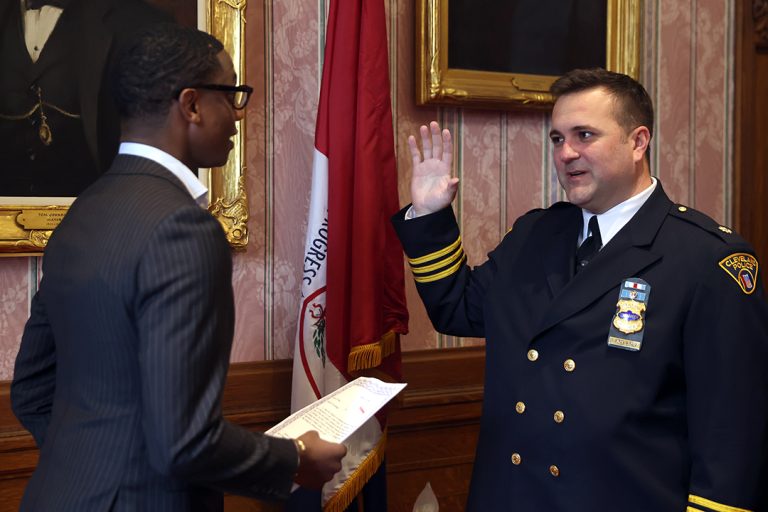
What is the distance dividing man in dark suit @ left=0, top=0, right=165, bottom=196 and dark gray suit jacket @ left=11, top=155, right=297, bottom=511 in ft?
4.13

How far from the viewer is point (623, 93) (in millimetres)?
2074

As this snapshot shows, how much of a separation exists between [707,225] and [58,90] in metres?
1.96

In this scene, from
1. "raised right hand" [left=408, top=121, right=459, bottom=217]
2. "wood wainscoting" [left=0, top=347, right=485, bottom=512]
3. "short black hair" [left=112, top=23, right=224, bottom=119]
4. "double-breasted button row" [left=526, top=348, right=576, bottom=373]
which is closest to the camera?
"short black hair" [left=112, top=23, right=224, bottom=119]

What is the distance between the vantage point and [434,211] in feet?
7.45

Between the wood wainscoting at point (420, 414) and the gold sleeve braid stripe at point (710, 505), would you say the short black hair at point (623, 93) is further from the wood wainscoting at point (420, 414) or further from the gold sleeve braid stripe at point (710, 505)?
the wood wainscoting at point (420, 414)

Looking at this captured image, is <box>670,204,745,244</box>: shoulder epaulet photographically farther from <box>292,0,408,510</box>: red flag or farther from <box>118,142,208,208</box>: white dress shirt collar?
<box>118,142,208,208</box>: white dress shirt collar

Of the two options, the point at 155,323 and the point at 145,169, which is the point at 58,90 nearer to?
the point at 145,169

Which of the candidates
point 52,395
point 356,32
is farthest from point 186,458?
point 356,32

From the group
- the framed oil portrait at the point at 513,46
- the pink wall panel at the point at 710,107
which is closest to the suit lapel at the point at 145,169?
the framed oil portrait at the point at 513,46

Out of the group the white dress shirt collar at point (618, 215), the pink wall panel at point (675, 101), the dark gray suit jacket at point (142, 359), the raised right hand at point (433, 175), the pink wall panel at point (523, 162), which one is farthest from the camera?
the pink wall panel at point (675, 101)

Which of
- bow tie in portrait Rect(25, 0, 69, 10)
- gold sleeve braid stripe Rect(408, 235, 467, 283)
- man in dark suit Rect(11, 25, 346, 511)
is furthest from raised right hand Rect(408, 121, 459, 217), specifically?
bow tie in portrait Rect(25, 0, 69, 10)

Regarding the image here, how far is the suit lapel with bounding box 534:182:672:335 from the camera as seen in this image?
1.95 meters

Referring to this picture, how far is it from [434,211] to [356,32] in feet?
2.74

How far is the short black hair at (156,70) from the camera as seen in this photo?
1.41 meters
